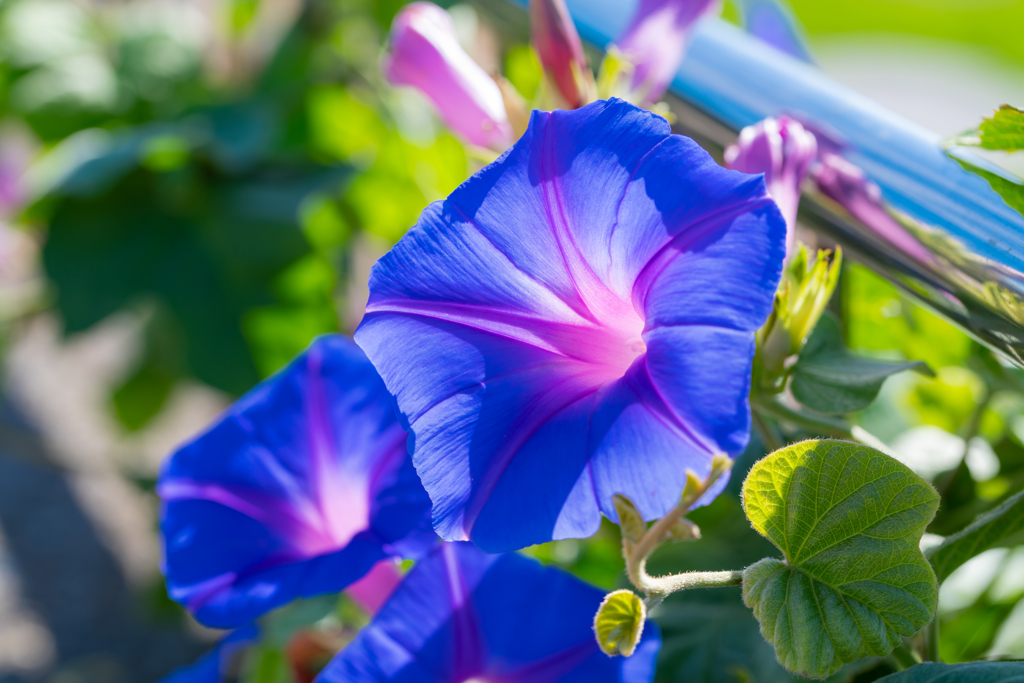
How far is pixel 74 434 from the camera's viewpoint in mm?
1526

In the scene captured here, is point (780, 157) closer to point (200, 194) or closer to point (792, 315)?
point (792, 315)

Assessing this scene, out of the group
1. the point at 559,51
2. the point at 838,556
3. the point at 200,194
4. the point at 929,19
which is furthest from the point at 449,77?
the point at 929,19

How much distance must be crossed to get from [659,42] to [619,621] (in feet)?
0.96

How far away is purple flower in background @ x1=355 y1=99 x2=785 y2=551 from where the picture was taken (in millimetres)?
199

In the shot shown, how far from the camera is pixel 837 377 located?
28cm

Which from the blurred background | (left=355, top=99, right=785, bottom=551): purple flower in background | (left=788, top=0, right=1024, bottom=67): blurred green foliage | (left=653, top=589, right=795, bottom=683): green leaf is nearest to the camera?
(left=355, top=99, right=785, bottom=551): purple flower in background

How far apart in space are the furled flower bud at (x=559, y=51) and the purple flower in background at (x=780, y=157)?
9 cm

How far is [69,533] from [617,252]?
145 cm

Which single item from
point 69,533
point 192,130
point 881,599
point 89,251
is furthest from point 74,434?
point 881,599

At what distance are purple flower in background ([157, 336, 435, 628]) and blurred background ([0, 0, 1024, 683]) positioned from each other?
191 mm

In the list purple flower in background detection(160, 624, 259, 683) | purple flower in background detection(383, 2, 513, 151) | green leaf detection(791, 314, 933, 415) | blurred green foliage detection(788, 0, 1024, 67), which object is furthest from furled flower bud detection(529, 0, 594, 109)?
blurred green foliage detection(788, 0, 1024, 67)

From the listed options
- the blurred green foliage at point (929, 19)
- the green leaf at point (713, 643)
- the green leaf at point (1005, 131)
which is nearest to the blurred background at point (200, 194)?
the blurred green foliage at point (929, 19)

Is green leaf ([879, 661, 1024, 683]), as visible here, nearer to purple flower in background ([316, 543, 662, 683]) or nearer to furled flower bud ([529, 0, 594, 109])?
purple flower in background ([316, 543, 662, 683])

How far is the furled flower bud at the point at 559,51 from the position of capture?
34cm
